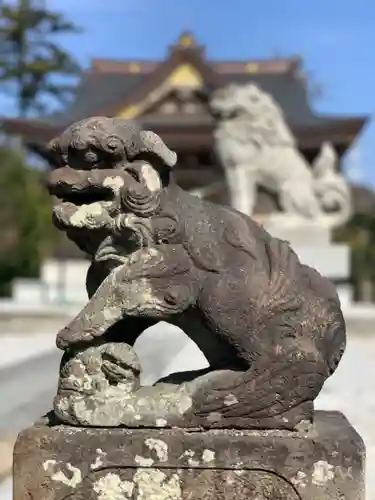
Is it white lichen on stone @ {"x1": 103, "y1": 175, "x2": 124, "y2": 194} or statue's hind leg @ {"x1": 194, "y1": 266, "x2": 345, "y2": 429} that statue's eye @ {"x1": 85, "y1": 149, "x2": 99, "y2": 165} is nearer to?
white lichen on stone @ {"x1": 103, "y1": 175, "x2": 124, "y2": 194}

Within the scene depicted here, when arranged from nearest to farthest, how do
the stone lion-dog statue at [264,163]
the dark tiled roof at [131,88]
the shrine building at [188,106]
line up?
the stone lion-dog statue at [264,163] → the shrine building at [188,106] → the dark tiled roof at [131,88]

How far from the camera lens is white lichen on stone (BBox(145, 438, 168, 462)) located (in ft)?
5.88

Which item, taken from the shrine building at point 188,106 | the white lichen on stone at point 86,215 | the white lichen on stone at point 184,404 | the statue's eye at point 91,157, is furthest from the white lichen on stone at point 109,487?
the shrine building at point 188,106

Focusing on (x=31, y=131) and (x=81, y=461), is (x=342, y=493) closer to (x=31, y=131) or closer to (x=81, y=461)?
(x=81, y=461)

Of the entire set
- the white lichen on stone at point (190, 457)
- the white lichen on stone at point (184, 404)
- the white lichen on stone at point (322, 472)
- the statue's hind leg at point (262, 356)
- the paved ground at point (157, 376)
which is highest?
the statue's hind leg at point (262, 356)

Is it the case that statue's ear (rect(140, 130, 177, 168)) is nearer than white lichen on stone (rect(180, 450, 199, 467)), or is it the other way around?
white lichen on stone (rect(180, 450, 199, 467))

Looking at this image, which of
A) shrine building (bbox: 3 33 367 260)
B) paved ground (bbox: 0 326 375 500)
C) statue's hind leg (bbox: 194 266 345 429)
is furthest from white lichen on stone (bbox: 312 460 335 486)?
shrine building (bbox: 3 33 367 260)

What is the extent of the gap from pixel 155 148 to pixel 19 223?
16433mm

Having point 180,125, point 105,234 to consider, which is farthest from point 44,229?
point 105,234

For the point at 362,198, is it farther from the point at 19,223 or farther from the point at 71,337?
the point at 71,337

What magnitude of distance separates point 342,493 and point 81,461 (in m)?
0.61

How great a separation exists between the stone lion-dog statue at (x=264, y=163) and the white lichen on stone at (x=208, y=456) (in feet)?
27.9

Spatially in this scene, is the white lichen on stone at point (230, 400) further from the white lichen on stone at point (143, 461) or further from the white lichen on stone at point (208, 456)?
the white lichen on stone at point (143, 461)

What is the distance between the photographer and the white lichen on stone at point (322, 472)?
1.77m
